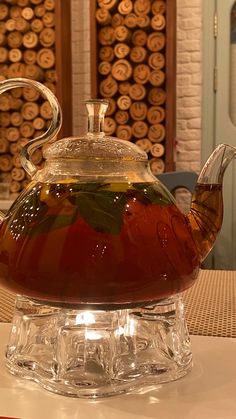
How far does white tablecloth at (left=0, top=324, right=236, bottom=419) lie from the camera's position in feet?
1.60

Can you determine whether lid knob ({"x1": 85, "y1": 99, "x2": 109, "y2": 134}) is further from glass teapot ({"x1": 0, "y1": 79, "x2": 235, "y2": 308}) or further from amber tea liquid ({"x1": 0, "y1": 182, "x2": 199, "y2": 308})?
amber tea liquid ({"x1": 0, "y1": 182, "x2": 199, "y2": 308})

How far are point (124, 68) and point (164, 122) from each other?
37cm

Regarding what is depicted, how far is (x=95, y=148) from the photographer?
617 mm

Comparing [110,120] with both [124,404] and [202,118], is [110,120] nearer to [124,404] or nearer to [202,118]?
[202,118]

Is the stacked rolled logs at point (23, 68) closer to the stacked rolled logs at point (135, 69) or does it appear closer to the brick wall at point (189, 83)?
the stacked rolled logs at point (135, 69)

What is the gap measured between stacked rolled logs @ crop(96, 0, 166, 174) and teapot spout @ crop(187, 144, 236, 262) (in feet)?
7.65

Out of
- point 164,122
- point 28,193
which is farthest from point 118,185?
point 164,122

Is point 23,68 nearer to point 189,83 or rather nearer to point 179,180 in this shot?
point 189,83

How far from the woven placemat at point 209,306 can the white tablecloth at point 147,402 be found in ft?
0.47

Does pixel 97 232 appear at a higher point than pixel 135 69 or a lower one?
lower

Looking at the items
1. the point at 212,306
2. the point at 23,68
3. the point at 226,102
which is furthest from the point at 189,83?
the point at 212,306

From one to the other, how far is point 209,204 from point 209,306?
0.82ft

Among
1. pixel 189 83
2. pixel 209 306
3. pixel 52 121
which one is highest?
pixel 189 83

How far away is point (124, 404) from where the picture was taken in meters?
0.51
